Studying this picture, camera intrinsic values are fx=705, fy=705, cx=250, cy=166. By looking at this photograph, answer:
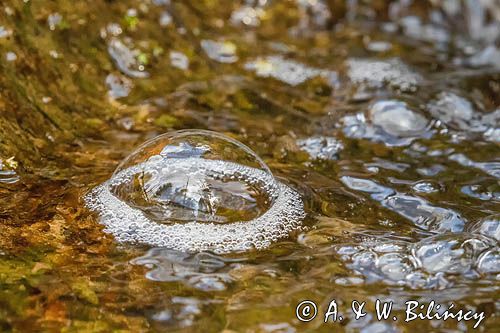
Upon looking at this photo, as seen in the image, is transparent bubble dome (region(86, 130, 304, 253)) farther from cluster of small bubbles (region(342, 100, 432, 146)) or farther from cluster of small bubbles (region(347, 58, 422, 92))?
cluster of small bubbles (region(347, 58, 422, 92))

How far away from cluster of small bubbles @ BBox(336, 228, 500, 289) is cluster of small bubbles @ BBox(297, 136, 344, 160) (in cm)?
86

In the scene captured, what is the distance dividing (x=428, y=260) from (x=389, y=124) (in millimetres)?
1326

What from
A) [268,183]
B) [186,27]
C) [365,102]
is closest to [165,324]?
[268,183]

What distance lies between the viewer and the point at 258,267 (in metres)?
2.41

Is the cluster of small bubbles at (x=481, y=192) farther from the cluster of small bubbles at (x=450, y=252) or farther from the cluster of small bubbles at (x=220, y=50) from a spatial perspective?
the cluster of small bubbles at (x=220, y=50)

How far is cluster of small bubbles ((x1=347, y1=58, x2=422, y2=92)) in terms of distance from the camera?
4.21 metres

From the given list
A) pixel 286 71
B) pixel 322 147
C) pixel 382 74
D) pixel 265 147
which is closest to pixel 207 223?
pixel 265 147

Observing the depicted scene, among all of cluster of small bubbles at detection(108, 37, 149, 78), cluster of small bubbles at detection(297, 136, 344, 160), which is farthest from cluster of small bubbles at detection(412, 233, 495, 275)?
cluster of small bubbles at detection(108, 37, 149, 78)

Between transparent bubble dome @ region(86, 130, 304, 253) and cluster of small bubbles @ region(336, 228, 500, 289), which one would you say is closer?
cluster of small bubbles @ region(336, 228, 500, 289)

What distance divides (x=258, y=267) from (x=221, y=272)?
5.2 inches

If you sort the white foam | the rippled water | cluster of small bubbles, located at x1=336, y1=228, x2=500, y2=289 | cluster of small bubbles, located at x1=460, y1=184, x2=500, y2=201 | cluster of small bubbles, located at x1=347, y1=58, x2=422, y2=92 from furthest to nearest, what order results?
cluster of small bubbles, located at x1=347, y1=58, x2=422, y2=92 → cluster of small bubbles, located at x1=460, y1=184, x2=500, y2=201 → the white foam → cluster of small bubbles, located at x1=336, y1=228, x2=500, y2=289 → the rippled water

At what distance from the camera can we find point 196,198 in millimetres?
2670

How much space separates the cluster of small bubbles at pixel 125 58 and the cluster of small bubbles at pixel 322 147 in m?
1.04

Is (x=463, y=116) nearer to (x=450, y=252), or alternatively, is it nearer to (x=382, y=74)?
(x=382, y=74)
